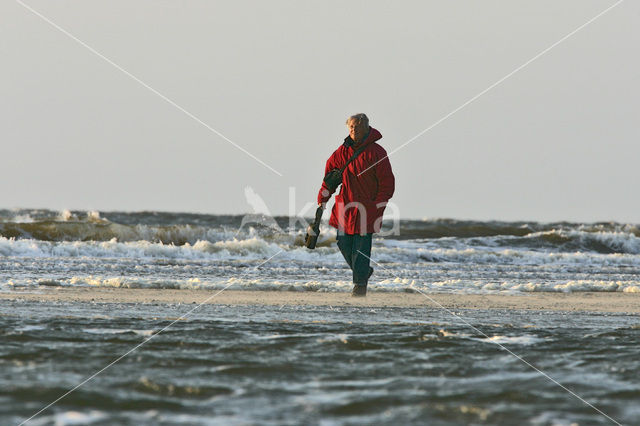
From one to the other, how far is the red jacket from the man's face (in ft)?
0.18

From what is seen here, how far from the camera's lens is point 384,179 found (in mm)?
7746

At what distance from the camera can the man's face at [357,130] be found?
7676mm

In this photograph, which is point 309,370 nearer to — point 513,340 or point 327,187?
point 513,340

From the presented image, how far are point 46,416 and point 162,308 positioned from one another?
3.53 metres

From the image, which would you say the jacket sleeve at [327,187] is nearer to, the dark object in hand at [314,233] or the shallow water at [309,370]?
the dark object in hand at [314,233]

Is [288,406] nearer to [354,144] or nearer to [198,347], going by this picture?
[198,347]

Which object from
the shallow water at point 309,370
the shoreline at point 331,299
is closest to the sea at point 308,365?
the shallow water at point 309,370

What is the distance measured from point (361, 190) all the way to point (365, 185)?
64mm

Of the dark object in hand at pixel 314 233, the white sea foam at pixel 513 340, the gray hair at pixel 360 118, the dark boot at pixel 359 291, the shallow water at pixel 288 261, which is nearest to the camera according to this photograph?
the white sea foam at pixel 513 340

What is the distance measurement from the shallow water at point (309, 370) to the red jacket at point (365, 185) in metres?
2.36

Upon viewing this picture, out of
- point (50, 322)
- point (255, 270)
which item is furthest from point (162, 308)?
point (255, 270)

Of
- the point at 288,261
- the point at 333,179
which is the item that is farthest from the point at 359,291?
the point at 288,261

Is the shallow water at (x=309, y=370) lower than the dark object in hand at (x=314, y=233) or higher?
lower

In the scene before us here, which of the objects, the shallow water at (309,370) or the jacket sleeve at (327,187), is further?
the jacket sleeve at (327,187)
